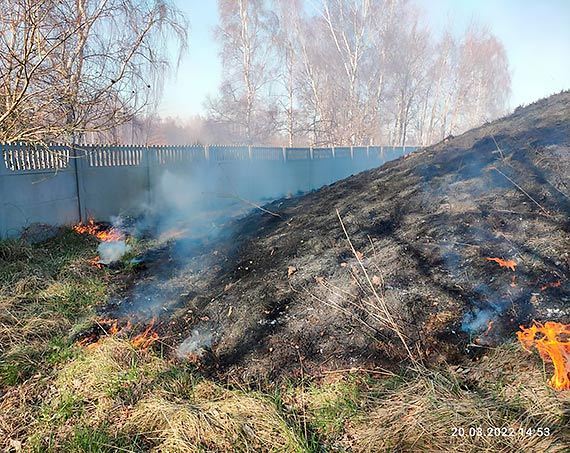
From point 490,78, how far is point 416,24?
1122 centimetres

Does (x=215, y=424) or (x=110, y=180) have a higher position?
(x=110, y=180)

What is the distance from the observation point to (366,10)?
18.5 m

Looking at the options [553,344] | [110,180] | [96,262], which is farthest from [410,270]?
[110,180]

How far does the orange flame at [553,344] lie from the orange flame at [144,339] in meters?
3.00

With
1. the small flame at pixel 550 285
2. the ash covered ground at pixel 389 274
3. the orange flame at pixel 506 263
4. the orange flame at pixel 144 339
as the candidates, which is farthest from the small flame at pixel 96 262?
the small flame at pixel 550 285

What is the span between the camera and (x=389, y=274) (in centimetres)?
372

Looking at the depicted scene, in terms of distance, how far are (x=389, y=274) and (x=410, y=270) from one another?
8.4 inches

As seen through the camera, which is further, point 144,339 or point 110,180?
point 110,180

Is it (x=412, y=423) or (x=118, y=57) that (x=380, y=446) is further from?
(x=118, y=57)

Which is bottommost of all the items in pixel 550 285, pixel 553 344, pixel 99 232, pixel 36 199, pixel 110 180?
pixel 99 232

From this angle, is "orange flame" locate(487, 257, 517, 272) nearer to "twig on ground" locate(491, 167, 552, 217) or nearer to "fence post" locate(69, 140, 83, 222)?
"twig on ground" locate(491, 167, 552, 217)

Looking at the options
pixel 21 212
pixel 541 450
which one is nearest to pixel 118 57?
pixel 21 212
